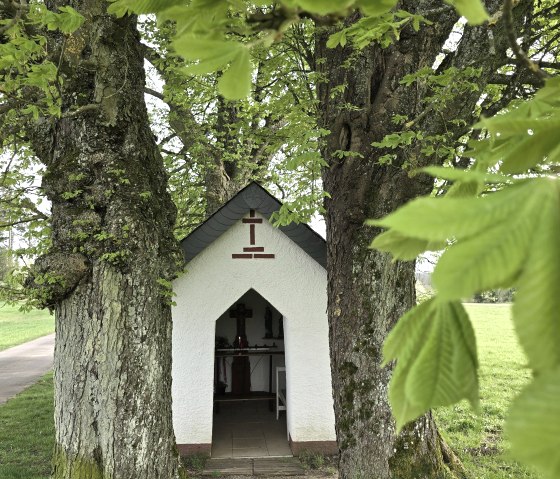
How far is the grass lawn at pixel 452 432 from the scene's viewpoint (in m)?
6.68

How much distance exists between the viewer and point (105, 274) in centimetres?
377

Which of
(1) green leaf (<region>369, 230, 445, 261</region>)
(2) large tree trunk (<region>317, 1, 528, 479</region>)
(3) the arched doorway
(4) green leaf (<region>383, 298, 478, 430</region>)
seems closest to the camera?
(4) green leaf (<region>383, 298, 478, 430</region>)

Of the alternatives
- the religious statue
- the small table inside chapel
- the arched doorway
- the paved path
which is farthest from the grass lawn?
the religious statue

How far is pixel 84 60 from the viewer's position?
396cm

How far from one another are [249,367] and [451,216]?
10.4 meters

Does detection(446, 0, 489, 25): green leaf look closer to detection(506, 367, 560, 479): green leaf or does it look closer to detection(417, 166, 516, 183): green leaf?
detection(417, 166, 516, 183): green leaf

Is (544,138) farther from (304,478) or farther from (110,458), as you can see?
(304,478)

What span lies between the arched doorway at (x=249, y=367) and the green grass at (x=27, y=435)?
294 cm

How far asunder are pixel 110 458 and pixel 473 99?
4325 millimetres

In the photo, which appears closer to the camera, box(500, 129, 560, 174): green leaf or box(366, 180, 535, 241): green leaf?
box(366, 180, 535, 241): green leaf

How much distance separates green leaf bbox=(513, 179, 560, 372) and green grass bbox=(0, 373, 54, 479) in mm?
7927

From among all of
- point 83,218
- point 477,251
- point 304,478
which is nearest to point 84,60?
point 83,218

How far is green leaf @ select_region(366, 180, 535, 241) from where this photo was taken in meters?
0.41

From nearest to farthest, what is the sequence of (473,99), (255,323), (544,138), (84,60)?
(544,138)
(84,60)
(473,99)
(255,323)
